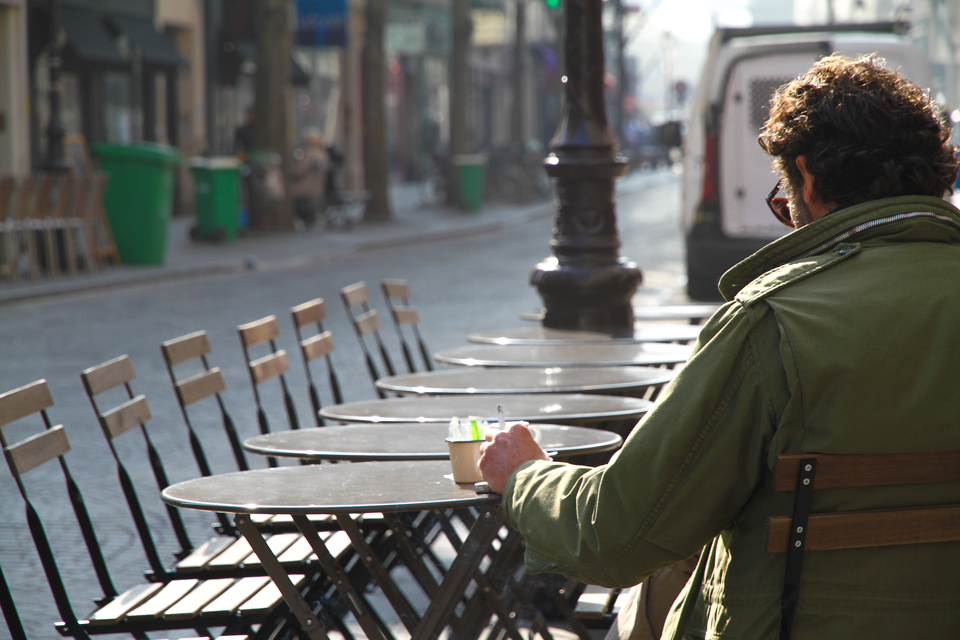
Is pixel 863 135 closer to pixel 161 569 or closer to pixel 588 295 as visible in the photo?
pixel 161 569

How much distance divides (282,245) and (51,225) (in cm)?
534

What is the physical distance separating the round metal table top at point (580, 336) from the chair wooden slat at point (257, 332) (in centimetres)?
96

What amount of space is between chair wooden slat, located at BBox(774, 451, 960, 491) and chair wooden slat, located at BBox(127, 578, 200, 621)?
5.52 ft

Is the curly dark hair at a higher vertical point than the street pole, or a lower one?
lower

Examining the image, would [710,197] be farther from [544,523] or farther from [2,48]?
[2,48]

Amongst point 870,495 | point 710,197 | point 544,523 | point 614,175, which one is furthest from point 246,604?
point 710,197

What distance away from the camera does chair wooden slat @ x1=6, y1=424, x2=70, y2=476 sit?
2.96m

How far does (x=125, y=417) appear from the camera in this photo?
3.63m

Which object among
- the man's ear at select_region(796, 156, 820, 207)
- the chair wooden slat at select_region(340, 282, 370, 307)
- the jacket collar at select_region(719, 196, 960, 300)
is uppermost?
the man's ear at select_region(796, 156, 820, 207)

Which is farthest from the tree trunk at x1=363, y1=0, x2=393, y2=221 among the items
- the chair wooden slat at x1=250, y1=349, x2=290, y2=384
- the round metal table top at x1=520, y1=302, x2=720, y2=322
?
the chair wooden slat at x1=250, y1=349, x2=290, y2=384

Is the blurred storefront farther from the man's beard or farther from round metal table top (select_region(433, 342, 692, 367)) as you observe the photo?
the man's beard

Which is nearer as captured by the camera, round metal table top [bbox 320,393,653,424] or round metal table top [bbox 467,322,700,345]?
round metal table top [bbox 320,393,653,424]

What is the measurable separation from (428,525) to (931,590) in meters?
1.81

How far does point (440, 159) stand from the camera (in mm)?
28359
